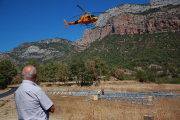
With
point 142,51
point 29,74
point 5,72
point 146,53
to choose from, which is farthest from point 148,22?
point 29,74

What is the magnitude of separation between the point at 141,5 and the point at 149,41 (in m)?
90.6

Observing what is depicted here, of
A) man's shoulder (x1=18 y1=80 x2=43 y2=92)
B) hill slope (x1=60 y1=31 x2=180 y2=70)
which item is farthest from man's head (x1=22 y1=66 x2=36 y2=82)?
hill slope (x1=60 y1=31 x2=180 y2=70)

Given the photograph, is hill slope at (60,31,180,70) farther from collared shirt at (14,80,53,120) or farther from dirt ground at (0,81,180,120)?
collared shirt at (14,80,53,120)

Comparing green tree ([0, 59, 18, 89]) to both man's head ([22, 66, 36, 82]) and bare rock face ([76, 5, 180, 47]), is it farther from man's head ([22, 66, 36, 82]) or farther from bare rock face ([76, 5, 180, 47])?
bare rock face ([76, 5, 180, 47])

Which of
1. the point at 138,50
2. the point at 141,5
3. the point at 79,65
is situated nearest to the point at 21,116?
the point at 79,65

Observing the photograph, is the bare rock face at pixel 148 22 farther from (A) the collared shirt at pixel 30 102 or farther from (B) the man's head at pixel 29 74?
(A) the collared shirt at pixel 30 102

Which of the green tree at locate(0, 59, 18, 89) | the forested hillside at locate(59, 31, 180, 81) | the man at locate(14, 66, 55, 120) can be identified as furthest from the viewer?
the forested hillside at locate(59, 31, 180, 81)

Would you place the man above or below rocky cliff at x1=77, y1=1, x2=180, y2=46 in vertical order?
below

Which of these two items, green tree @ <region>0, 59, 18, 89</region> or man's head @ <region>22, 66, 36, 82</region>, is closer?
man's head @ <region>22, 66, 36, 82</region>

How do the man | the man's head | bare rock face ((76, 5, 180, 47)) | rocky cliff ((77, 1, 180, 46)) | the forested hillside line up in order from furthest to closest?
1. rocky cliff ((77, 1, 180, 46))
2. bare rock face ((76, 5, 180, 47))
3. the forested hillside
4. the man's head
5. the man

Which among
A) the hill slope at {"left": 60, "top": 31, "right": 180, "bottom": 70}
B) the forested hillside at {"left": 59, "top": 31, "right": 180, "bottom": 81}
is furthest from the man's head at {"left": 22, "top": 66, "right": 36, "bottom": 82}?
the hill slope at {"left": 60, "top": 31, "right": 180, "bottom": 70}


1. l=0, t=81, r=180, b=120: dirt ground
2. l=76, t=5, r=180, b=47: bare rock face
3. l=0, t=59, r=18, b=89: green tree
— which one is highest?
l=76, t=5, r=180, b=47: bare rock face

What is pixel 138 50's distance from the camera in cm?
7938

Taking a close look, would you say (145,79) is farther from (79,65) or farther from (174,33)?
(174,33)
